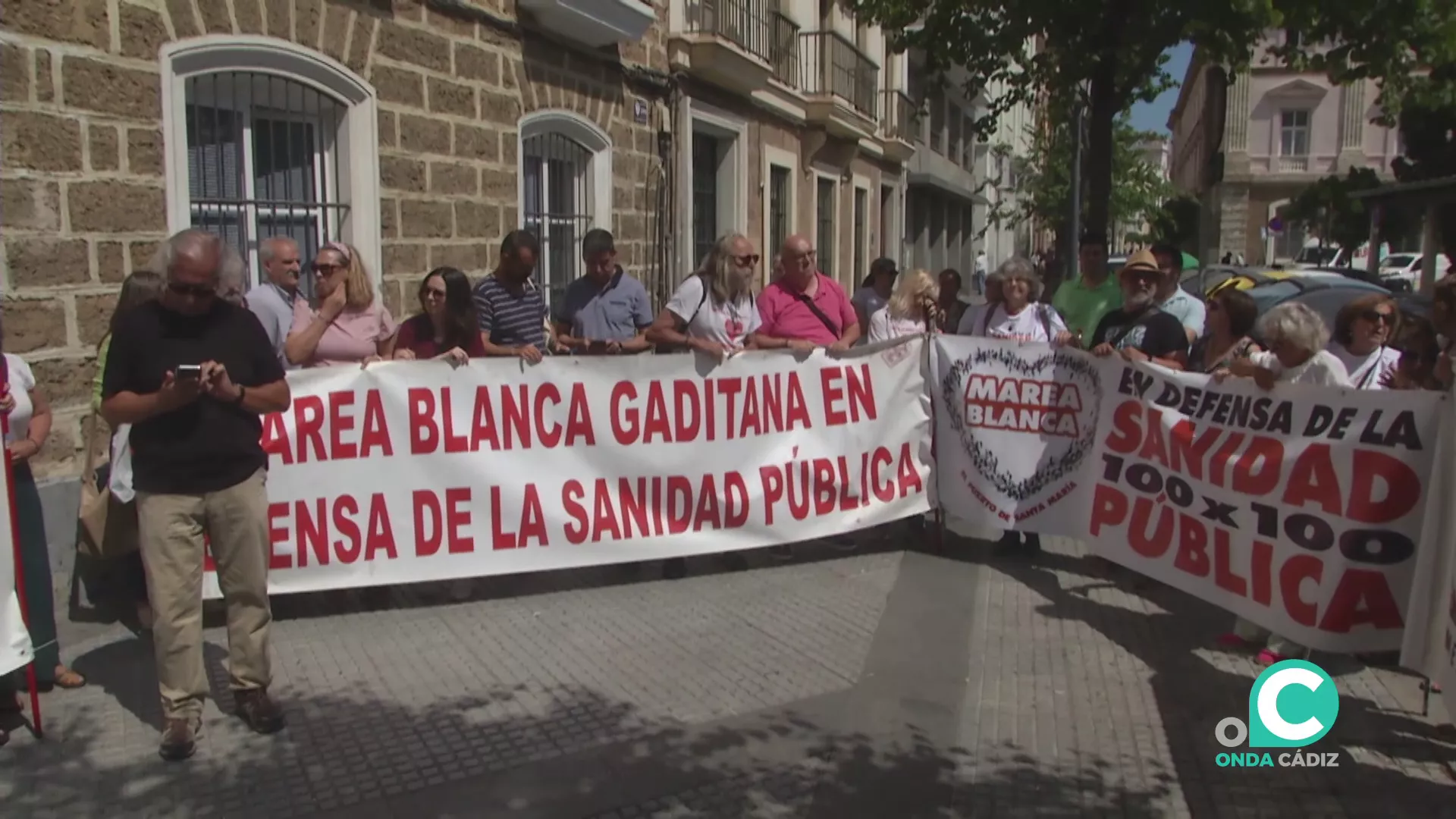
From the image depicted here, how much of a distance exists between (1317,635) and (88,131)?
5746mm

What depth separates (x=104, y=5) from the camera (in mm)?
5793

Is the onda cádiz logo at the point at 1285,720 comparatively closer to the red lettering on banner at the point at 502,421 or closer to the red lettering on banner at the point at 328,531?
the red lettering on banner at the point at 502,421

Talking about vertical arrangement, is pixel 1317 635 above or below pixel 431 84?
below

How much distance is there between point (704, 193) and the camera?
14.8 meters

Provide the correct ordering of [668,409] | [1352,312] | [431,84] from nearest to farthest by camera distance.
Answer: [1352,312] < [668,409] < [431,84]

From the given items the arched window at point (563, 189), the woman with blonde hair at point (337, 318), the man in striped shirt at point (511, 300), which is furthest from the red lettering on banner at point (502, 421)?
the arched window at point (563, 189)

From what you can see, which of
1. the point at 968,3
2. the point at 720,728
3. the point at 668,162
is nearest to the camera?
the point at 720,728

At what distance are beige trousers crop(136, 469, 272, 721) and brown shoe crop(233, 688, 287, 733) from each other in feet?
0.11

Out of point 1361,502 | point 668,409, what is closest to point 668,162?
point 668,409

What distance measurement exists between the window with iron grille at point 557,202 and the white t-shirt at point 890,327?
386cm

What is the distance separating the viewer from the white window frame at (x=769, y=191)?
16219 millimetres

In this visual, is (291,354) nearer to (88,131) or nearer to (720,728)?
(88,131)

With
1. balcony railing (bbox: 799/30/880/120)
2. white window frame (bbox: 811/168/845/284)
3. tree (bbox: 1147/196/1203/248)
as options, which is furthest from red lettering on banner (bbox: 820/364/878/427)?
tree (bbox: 1147/196/1203/248)

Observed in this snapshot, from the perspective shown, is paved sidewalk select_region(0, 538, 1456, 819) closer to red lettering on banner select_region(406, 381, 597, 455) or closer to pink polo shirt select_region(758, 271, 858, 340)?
red lettering on banner select_region(406, 381, 597, 455)
